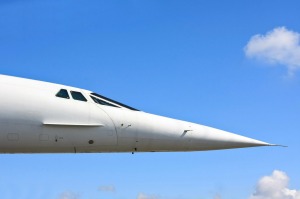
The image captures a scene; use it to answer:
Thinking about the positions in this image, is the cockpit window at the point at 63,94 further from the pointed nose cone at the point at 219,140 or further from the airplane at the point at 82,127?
the pointed nose cone at the point at 219,140

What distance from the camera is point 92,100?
14.8 m

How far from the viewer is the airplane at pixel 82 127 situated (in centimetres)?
1345

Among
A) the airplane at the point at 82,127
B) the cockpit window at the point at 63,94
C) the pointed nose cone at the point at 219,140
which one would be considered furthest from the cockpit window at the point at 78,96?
the pointed nose cone at the point at 219,140

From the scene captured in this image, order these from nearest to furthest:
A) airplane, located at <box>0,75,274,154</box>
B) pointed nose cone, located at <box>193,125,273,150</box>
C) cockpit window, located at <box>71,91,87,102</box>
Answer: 1. airplane, located at <box>0,75,274,154</box>
2. cockpit window, located at <box>71,91,87,102</box>
3. pointed nose cone, located at <box>193,125,273,150</box>

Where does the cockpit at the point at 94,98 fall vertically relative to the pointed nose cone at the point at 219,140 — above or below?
above

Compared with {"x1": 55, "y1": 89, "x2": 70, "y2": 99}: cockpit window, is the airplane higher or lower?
lower

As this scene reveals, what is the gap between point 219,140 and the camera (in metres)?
14.8

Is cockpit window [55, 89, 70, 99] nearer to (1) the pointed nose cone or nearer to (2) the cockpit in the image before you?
(2) the cockpit

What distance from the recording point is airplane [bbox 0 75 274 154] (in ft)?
44.1

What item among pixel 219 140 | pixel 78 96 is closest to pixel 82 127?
pixel 78 96

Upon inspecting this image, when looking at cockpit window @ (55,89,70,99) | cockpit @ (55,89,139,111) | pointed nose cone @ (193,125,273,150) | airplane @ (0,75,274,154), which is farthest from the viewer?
pointed nose cone @ (193,125,273,150)

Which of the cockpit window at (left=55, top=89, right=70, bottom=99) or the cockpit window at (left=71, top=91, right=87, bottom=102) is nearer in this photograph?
the cockpit window at (left=55, top=89, right=70, bottom=99)

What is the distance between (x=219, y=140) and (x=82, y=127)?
166 inches

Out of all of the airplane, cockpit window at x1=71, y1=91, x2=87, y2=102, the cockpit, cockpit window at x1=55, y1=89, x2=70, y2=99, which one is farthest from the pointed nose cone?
cockpit window at x1=55, y1=89, x2=70, y2=99
